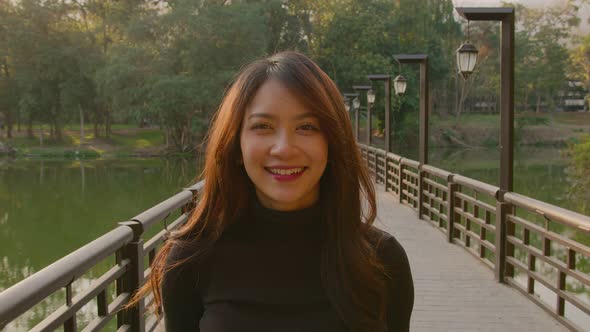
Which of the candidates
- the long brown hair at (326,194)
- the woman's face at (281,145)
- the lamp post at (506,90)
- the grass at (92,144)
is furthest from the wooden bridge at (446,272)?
the grass at (92,144)

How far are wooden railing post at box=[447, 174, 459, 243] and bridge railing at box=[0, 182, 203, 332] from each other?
443cm

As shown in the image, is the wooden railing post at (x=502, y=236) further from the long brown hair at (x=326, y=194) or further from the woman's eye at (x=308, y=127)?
the woman's eye at (x=308, y=127)

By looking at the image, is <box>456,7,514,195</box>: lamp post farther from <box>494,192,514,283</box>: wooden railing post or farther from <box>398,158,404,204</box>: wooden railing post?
<box>398,158,404,204</box>: wooden railing post

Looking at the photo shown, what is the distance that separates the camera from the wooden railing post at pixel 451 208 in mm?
7793

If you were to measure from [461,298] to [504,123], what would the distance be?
205 cm

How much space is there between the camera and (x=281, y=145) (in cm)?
142

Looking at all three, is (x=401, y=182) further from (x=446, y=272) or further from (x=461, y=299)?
(x=461, y=299)

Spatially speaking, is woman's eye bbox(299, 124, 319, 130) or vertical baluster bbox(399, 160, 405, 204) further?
vertical baluster bbox(399, 160, 405, 204)

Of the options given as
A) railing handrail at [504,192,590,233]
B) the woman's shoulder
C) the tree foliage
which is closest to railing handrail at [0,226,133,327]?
the woman's shoulder

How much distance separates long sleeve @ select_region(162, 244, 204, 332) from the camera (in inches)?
57.9

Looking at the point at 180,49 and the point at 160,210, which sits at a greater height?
the point at 180,49

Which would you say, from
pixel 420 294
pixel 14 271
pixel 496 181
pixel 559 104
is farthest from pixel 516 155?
pixel 420 294

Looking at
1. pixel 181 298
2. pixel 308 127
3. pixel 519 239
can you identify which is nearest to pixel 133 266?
pixel 181 298

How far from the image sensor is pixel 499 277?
5879mm
